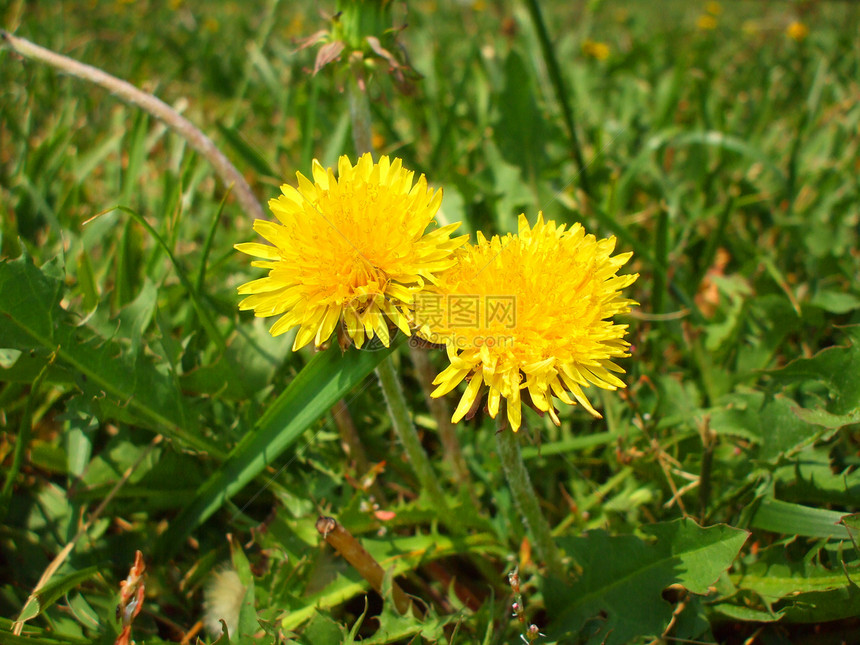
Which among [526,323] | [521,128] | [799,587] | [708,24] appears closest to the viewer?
[526,323]

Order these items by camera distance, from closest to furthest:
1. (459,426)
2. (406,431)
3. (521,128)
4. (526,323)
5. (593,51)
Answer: (526,323)
(406,431)
(459,426)
(521,128)
(593,51)

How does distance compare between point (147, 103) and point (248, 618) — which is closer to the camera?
point (248, 618)

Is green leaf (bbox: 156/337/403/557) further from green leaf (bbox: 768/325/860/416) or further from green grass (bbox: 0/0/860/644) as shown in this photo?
green leaf (bbox: 768/325/860/416)

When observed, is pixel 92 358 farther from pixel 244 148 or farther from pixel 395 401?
pixel 244 148

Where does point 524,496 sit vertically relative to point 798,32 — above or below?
below

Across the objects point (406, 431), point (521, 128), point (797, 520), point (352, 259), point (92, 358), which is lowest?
point (797, 520)

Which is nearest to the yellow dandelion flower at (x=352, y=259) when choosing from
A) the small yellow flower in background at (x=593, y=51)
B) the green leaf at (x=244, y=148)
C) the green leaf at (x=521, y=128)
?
the green leaf at (x=244, y=148)

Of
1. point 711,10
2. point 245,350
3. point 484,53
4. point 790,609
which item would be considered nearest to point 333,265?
point 245,350

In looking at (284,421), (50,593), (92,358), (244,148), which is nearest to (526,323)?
(284,421)
